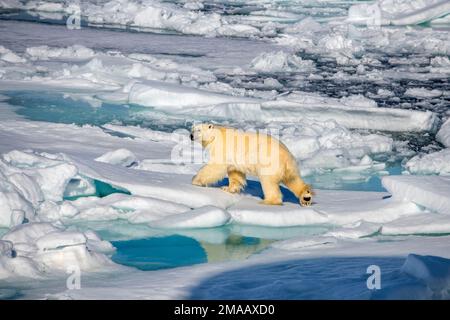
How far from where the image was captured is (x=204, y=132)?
238 inches

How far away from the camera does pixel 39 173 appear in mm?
5824

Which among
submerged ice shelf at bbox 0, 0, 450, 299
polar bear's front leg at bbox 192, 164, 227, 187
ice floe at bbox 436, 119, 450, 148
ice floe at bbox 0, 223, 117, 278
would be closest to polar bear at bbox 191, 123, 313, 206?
polar bear's front leg at bbox 192, 164, 227, 187

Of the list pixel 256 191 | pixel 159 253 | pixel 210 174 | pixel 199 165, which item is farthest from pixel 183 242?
pixel 199 165

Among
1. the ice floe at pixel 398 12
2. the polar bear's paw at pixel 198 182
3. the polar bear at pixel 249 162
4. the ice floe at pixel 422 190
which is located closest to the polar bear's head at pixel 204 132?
the polar bear at pixel 249 162

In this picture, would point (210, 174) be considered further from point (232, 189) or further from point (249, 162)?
point (249, 162)

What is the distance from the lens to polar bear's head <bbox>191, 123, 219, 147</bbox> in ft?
19.8

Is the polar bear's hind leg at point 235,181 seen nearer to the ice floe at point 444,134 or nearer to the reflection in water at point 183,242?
the reflection in water at point 183,242

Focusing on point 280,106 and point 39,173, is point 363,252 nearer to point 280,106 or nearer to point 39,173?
point 39,173

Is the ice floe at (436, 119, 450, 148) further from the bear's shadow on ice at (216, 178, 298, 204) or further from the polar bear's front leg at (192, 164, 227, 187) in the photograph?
the polar bear's front leg at (192, 164, 227, 187)

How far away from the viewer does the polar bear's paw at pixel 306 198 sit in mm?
5980

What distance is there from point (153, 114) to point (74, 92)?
1536 millimetres

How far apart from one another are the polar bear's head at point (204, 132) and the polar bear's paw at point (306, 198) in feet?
2.77

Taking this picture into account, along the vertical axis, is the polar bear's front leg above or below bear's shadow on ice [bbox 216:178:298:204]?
above
